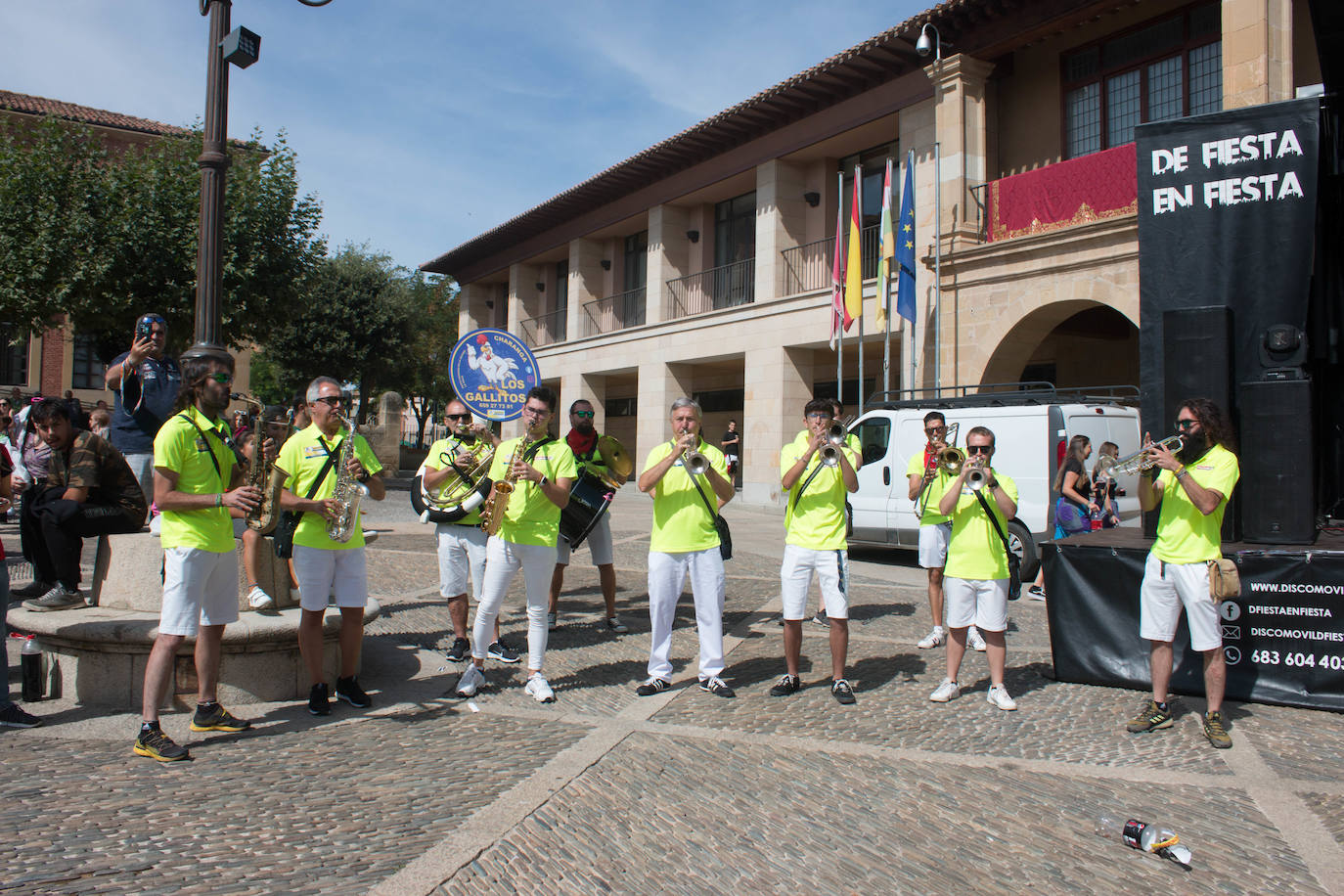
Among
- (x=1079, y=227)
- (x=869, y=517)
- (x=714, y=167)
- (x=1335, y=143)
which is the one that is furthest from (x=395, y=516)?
(x=1335, y=143)

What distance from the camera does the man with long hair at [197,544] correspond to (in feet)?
13.8

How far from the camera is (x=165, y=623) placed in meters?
4.23

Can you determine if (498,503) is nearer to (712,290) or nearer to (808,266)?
(808,266)

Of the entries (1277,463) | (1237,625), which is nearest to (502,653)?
(1237,625)

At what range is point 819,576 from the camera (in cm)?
539

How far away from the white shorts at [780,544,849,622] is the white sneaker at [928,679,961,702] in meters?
0.73

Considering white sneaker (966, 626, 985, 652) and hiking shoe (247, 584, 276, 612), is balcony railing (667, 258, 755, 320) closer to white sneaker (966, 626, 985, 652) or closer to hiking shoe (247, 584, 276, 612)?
white sneaker (966, 626, 985, 652)

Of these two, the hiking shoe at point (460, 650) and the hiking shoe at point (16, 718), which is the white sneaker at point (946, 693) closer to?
the hiking shoe at point (460, 650)

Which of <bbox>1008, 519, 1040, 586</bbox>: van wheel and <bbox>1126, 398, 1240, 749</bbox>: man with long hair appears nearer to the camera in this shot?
<bbox>1126, 398, 1240, 749</bbox>: man with long hair

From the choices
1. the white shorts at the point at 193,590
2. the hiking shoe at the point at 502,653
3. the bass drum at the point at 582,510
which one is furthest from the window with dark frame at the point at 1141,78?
the white shorts at the point at 193,590

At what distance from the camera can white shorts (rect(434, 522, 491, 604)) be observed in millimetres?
6137

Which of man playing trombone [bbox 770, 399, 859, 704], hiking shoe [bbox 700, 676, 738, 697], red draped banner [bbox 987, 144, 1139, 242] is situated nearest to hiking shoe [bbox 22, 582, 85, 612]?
hiking shoe [bbox 700, 676, 738, 697]

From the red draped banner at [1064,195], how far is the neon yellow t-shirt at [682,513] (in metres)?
10.9

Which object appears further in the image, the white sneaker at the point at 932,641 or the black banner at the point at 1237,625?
the white sneaker at the point at 932,641
